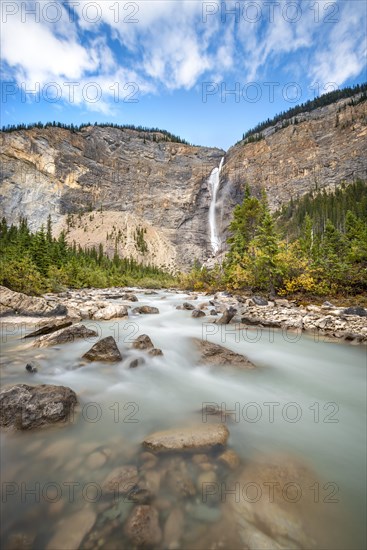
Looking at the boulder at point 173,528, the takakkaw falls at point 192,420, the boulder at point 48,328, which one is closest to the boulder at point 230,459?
the takakkaw falls at point 192,420

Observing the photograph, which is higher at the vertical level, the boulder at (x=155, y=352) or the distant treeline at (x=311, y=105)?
the distant treeline at (x=311, y=105)

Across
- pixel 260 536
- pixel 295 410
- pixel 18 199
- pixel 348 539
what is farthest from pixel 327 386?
pixel 18 199

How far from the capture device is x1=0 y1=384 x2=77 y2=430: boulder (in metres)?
3.63

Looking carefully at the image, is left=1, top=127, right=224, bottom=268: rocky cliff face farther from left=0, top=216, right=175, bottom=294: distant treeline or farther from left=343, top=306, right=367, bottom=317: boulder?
left=343, top=306, right=367, bottom=317: boulder

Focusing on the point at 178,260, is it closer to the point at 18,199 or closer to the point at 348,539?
the point at 18,199

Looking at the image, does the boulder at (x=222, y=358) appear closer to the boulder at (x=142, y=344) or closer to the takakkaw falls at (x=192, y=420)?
the takakkaw falls at (x=192, y=420)

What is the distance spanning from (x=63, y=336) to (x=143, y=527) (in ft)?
21.3

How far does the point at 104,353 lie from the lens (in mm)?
6590

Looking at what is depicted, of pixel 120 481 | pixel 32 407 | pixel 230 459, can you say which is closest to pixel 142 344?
pixel 32 407

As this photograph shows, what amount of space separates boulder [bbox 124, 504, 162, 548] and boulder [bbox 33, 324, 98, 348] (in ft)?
20.1

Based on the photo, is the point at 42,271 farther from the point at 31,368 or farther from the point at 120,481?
the point at 120,481

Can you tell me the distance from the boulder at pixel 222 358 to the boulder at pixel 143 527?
4604 millimetres

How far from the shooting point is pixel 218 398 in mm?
5121

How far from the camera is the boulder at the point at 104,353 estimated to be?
6.54 metres
